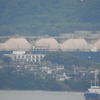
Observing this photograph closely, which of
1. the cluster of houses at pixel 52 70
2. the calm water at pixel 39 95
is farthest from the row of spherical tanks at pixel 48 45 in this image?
the calm water at pixel 39 95

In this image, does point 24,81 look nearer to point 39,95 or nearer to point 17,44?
point 39,95

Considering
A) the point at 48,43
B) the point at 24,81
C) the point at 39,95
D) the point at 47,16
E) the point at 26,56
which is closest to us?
the point at 39,95

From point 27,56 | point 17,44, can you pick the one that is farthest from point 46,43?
point 27,56

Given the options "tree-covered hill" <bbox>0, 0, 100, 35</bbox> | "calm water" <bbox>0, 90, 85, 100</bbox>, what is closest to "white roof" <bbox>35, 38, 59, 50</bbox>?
"tree-covered hill" <bbox>0, 0, 100, 35</bbox>

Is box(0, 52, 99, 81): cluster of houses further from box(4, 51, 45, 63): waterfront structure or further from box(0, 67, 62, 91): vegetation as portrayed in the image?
box(4, 51, 45, 63): waterfront structure

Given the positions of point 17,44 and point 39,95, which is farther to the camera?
point 17,44

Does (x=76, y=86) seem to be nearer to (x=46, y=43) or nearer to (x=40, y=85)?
(x=40, y=85)

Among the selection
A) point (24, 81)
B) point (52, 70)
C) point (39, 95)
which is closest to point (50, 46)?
point (52, 70)
